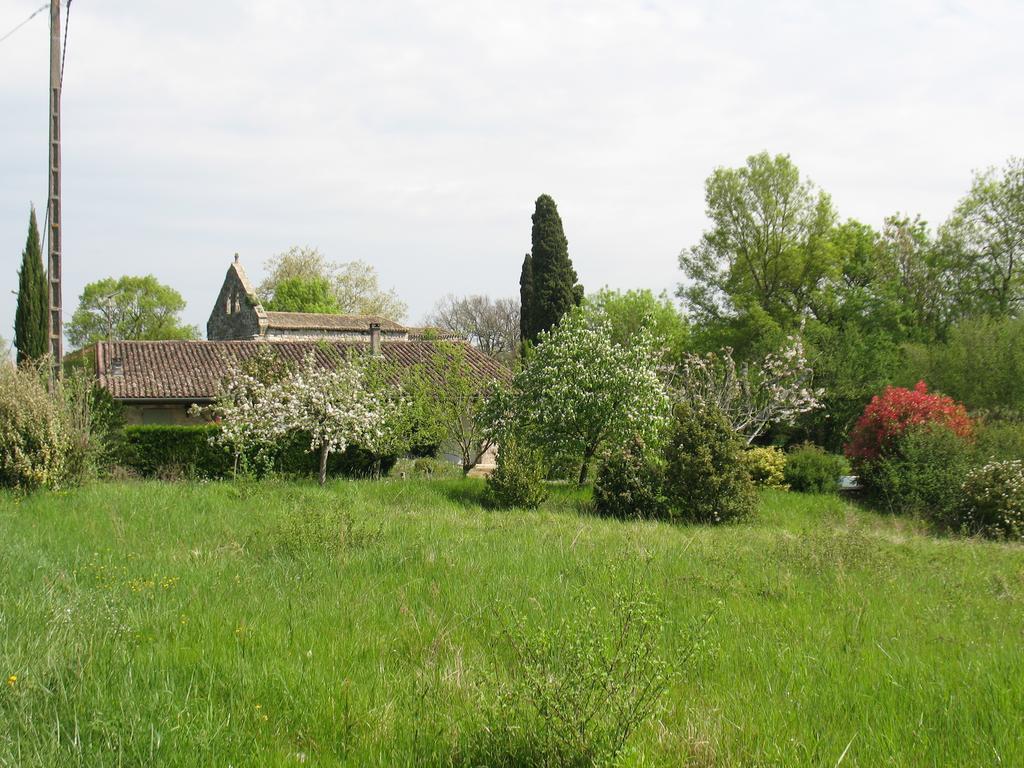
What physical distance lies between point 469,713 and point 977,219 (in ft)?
133

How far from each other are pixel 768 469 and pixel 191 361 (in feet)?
77.3

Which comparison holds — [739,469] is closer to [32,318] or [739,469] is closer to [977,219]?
[32,318]

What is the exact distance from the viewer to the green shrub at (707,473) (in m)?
16.0

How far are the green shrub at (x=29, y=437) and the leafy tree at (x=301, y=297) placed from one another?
4969cm

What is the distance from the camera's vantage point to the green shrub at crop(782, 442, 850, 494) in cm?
2128

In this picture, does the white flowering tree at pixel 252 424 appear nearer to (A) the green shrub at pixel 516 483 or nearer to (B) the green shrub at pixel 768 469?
(A) the green shrub at pixel 516 483

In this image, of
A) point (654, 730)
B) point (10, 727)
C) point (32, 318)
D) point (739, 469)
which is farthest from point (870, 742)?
point (32, 318)

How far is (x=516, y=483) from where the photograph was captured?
53.4ft

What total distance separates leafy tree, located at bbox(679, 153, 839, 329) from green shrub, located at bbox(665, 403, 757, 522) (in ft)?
81.3

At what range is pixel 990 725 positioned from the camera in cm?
484

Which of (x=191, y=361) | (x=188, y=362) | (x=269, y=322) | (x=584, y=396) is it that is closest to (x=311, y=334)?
(x=269, y=322)

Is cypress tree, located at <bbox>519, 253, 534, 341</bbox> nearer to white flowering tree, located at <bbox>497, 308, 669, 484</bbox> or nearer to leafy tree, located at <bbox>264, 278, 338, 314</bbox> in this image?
white flowering tree, located at <bbox>497, 308, 669, 484</bbox>

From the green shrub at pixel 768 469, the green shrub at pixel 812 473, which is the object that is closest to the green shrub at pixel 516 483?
the green shrub at pixel 768 469

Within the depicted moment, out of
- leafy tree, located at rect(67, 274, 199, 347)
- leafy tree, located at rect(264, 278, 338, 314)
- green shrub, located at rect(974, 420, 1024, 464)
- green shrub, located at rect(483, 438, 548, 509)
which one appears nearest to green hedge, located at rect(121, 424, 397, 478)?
green shrub, located at rect(483, 438, 548, 509)
